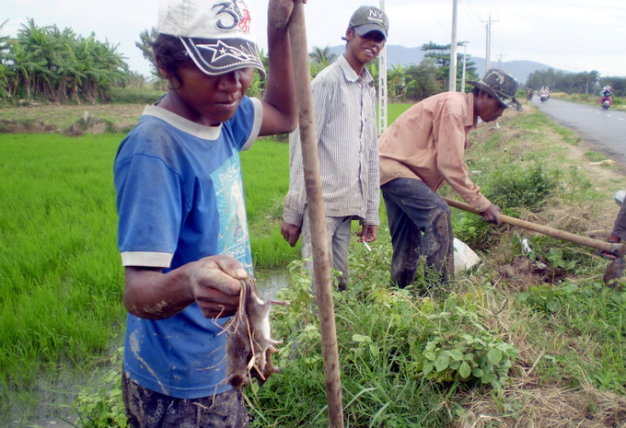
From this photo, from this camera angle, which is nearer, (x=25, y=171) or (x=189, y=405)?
(x=189, y=405)

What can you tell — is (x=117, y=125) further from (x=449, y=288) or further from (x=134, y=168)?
(x=134, y=168)

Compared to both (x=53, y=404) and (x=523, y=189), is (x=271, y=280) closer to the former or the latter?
(x=53, y=404)

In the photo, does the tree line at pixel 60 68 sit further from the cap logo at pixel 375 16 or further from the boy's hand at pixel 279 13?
the boy's hand at pixel 279 13

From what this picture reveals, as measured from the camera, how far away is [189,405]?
1361 millimetres

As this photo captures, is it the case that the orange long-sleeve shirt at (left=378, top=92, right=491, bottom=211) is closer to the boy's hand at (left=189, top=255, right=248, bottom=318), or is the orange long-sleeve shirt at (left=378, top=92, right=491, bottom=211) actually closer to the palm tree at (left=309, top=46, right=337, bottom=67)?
the boy's hand at (left=189, top=255, right=248, bottom=318)

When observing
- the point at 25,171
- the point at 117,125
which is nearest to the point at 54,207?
the point at 25,171

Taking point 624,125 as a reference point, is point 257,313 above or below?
above

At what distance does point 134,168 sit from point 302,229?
1780 mm

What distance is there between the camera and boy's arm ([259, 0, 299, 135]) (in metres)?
1.43

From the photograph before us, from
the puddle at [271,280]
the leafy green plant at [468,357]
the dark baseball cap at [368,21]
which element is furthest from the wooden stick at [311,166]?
the puddle at [271,280]

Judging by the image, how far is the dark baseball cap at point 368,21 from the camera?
9.07 feet

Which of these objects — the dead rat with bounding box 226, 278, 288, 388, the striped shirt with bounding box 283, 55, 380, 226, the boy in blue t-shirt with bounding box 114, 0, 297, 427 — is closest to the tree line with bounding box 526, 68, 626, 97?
the striped shirt with bounding box 283, 55, 380, 226

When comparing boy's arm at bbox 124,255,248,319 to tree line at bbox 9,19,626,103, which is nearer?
boy's arm at bbox 124,255,248,319

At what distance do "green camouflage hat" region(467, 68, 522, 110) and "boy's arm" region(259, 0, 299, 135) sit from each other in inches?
75.5
